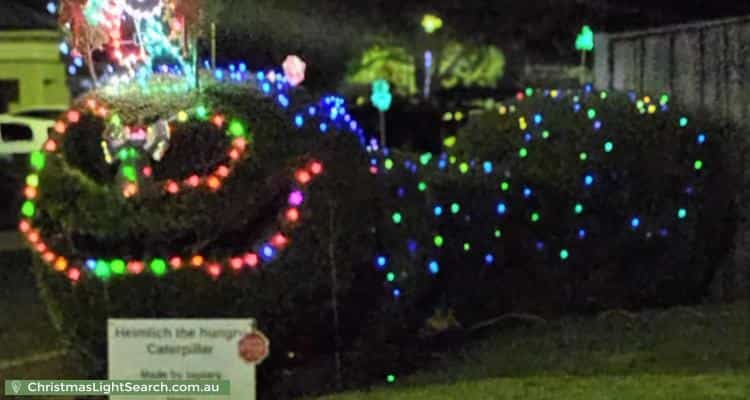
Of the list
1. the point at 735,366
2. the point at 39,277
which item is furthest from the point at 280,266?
the point at 735,366

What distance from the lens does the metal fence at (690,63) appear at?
11312 millimetres

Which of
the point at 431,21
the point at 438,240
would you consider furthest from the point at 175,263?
the point at 431,21

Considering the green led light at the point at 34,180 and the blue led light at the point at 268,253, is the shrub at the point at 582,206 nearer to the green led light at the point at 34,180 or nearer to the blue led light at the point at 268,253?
the blue led light at the point at 268,253

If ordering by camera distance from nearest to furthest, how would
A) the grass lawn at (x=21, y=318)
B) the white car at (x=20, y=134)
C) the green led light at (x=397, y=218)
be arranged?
1. the green led light at (x=397, y=218)
2. the grass lawn at (x=21, y=318)
3. the white car at (x=20, y=134)

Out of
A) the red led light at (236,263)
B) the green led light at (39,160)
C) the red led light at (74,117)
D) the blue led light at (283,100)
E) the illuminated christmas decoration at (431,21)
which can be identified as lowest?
the red led light at (236,263)

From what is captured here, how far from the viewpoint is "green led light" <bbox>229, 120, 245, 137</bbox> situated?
24.3 ft

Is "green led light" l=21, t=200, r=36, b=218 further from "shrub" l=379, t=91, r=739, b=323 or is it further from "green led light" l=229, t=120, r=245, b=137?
"shrub" l=379, t=91, r=739, b=323

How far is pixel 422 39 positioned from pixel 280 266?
26.5 m

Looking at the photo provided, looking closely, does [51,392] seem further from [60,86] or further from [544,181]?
[60,86]

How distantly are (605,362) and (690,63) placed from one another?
4.55 m

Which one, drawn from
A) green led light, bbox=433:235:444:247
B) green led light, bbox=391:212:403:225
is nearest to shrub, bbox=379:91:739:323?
green led light, bbox=433:235:444:247

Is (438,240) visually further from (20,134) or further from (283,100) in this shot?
(20,134)

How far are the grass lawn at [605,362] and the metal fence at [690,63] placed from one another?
7.17 ft

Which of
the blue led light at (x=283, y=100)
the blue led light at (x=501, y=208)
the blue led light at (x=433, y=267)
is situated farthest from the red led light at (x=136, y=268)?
the blue led light at (x=501, y=208)
